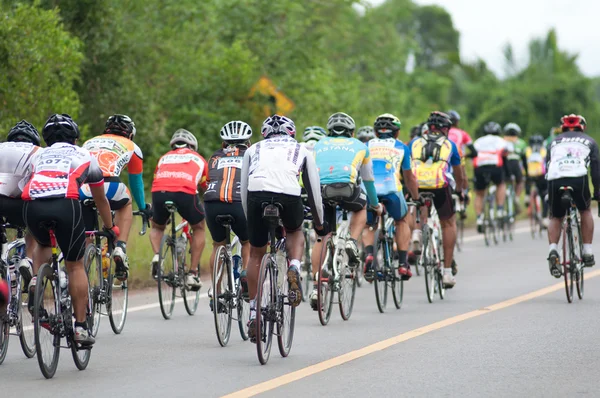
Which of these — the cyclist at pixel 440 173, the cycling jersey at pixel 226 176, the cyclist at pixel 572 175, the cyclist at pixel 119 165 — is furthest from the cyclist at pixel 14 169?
the cyclist at pixel 572 175

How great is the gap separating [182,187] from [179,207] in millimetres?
232

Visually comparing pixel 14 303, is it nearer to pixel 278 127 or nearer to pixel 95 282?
pixel 95 282

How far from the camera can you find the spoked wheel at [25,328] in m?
10.7

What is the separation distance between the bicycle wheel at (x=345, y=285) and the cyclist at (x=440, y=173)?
6.49 ft

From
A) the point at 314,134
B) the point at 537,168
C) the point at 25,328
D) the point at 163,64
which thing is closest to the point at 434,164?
the point at 314,134

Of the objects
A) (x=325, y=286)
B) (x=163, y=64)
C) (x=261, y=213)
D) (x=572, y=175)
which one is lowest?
(x=325, y=286)

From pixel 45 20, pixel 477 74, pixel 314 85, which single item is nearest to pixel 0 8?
pixel 45 20

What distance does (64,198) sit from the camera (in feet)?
32.2

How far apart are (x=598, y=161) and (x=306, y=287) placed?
3.78 m

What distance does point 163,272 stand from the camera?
13.9 meters

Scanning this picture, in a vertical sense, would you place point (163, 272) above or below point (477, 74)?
below

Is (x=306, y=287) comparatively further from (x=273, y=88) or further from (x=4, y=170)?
(x=273, y=88)

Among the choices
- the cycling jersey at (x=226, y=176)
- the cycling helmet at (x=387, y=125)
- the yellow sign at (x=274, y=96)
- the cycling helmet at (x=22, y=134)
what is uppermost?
the yellow sign at (x=274, y=96)

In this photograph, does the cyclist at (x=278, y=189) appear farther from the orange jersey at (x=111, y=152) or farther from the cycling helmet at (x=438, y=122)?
the cycling helmet at (x=438, y=122)
